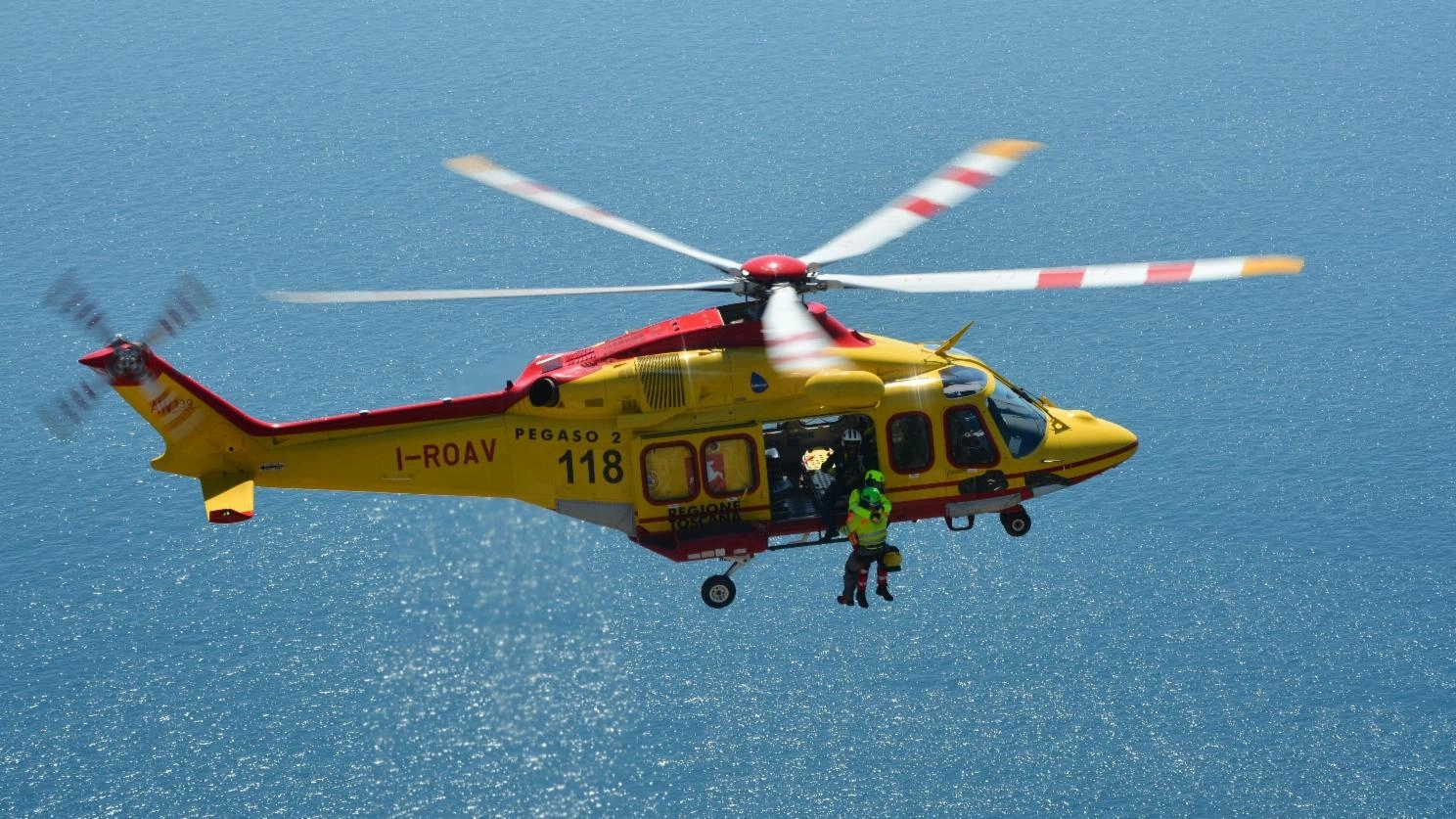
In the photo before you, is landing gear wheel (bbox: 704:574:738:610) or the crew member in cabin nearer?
the crew member in cabin

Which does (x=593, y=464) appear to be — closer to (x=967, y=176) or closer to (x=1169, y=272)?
(x=967, y=176)

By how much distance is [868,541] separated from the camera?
3077 centimetres

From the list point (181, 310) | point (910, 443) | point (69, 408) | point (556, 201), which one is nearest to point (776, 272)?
point (910, 443)

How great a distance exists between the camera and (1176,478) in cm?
7275

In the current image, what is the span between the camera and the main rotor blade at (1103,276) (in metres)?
26.1

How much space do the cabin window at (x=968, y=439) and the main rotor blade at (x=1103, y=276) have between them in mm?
3546

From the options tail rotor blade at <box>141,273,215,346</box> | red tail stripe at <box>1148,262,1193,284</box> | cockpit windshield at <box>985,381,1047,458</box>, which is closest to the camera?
red tail stripe at <box>1148,262,1193,284</box>

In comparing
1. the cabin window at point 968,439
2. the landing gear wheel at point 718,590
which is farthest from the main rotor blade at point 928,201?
the landing gear wheel at point 718,590

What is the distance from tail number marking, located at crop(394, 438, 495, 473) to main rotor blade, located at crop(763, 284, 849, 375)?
5471mm

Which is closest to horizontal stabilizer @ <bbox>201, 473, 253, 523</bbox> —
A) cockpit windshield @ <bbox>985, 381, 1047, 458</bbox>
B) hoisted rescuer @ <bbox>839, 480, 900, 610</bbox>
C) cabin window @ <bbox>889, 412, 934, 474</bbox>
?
hoisted rescuer @ <bbox>839, 480, 900, 610</bbox>

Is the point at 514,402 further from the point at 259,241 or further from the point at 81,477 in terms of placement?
the point at 259,241

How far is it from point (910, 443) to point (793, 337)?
559 centimetres

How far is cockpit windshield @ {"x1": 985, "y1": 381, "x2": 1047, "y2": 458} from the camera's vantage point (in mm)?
31453

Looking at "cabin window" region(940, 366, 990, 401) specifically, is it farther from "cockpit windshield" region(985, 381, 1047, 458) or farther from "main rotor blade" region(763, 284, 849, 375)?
"main rotor blade" region(763, 284, 849, 375)
